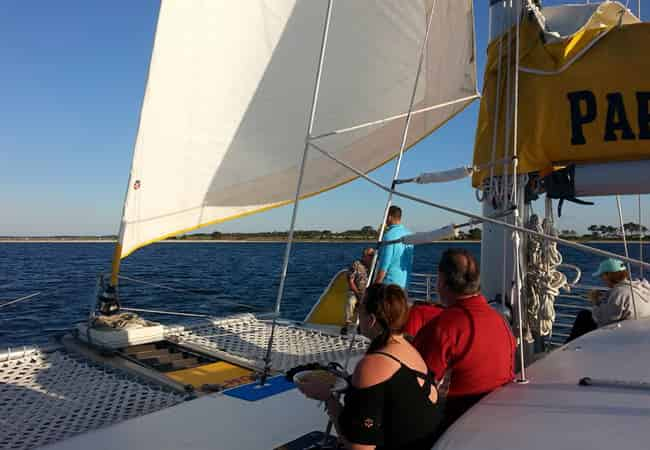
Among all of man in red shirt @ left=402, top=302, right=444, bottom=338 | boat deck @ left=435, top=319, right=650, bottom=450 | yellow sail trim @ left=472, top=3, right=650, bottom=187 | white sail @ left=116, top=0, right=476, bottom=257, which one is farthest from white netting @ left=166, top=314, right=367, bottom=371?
boat deck @ left=435, top=319, right=650, bottom=450

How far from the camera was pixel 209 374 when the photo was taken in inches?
154

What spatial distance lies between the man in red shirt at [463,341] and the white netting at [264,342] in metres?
2.26

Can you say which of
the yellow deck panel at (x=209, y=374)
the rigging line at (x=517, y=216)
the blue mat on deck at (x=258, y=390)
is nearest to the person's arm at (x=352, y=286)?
the yellow deck panel at (x=209, y=374)

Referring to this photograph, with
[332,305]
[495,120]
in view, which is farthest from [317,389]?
[332,305]

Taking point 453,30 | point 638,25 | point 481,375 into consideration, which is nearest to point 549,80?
point 638,25

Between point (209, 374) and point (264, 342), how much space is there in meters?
1.21

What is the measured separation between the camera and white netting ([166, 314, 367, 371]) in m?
4.44

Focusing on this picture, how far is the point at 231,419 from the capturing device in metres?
2.85

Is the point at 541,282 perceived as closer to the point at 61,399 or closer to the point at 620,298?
the point at 620,298

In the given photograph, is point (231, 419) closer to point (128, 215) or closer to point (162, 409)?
point (162, 409)

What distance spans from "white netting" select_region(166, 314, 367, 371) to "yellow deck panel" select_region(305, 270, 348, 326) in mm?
850

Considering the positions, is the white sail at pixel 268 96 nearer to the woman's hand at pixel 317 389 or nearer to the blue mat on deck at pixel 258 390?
the blue mat on deck at pixel 258 390

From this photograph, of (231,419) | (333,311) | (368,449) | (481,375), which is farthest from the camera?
(333,311)

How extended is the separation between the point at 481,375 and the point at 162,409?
2.00 meters
